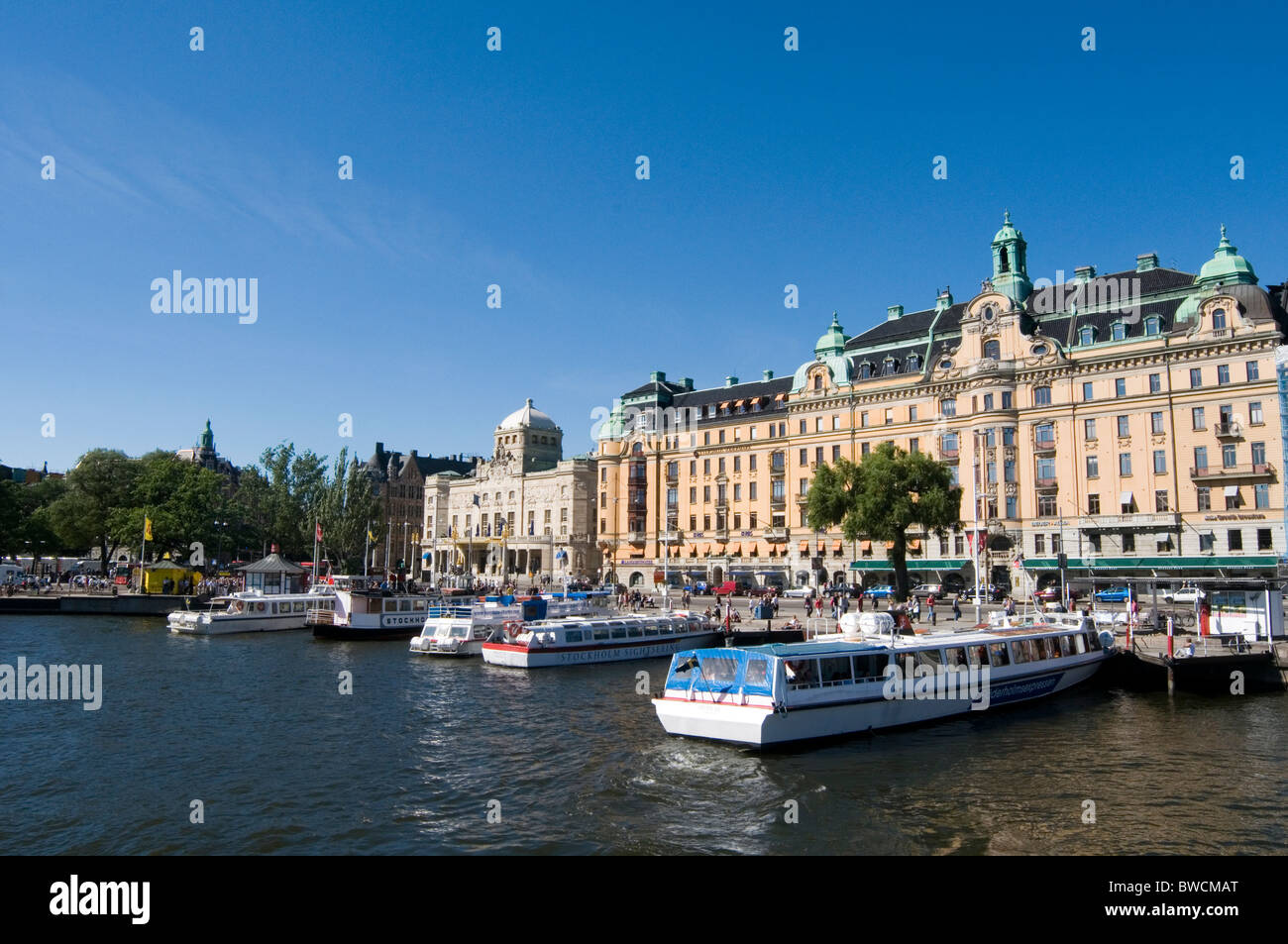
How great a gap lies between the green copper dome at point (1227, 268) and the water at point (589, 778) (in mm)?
50509

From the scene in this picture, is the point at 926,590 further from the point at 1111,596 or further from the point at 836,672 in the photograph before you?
the point at 836,672

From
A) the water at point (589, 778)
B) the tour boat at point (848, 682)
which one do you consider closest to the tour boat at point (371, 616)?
the water at point (589, 778)

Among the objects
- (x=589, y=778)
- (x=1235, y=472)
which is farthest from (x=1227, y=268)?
(x=589, y=778)

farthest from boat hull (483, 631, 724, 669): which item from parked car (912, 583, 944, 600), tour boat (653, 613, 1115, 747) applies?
parked car (912, 583, 944, 600)

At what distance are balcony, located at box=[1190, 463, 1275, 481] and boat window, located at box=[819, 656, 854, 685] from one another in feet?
188

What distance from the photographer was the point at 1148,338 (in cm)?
7744

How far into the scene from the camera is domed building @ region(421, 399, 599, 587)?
13350 cm

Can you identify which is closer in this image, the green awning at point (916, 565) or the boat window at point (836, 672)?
the boat window at point (836, 672)

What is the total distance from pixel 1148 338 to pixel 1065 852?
7090 cm

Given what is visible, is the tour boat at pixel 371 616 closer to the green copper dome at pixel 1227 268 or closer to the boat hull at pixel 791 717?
the boat hull at pixel 791 717

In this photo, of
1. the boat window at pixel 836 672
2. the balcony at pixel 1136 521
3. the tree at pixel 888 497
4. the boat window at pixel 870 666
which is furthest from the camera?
the balcony at pixel 1136 521

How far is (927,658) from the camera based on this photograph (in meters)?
35.2

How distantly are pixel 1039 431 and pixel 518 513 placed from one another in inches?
3388

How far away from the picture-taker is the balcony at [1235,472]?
70.6m
